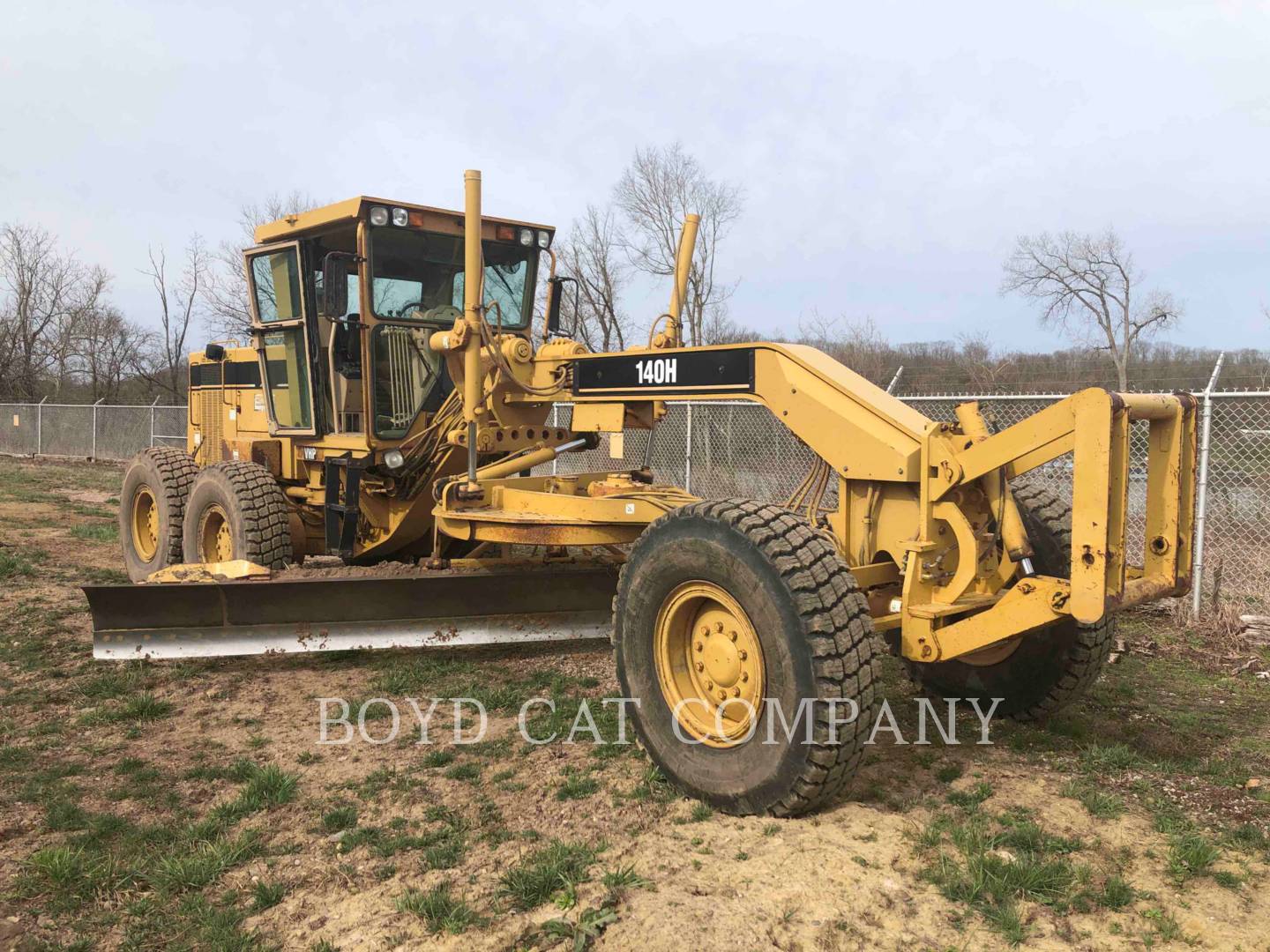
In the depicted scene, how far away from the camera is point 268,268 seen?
7.07 metres

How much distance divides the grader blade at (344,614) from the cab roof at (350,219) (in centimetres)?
236

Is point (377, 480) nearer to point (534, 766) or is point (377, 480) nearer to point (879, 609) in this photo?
point (534, 766)

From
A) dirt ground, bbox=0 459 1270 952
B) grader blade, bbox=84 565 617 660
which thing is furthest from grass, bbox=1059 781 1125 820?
grader blade, bbox=84 565 617 660

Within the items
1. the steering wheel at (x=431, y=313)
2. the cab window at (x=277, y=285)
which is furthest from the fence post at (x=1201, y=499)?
the cab window at (x=277, y=285)

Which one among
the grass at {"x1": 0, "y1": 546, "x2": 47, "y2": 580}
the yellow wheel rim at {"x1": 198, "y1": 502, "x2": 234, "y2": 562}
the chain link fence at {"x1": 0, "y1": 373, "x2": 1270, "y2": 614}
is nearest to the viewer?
the yellow wheel rim at {"x1": 198, "y1": 502, "x2": 234, "y2": 562}

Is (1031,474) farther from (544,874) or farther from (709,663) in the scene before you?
(544,874)

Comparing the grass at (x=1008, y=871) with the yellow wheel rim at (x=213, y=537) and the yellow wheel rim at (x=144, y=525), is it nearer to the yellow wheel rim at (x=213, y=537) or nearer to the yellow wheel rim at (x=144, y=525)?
the yellow wheel rim at (x=213, y=537)

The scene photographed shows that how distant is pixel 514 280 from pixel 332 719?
3.49 metres

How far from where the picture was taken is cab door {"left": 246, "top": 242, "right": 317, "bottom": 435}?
269 inches

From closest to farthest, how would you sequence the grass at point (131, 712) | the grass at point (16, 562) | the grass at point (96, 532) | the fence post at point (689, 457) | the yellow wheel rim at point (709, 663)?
the yellow wheel rim at point (709, 663)
the grass at point (131, 712)
the grass at point (16, 562)
the grass at point (96, 532)
the fence post at point (689, 457)

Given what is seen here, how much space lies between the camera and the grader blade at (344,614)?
5.27 m

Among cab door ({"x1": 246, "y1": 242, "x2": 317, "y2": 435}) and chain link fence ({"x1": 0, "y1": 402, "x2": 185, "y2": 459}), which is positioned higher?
cab door ({"x1": 246, "y1": 242, "x2": 317, "y2": 435})

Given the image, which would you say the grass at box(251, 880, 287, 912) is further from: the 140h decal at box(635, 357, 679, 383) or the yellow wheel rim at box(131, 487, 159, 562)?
the yellow wheel rim at box(131, 487, 159, 562)

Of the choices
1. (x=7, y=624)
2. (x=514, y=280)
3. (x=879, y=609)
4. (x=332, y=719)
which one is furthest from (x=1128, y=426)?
(x=7, y=624)
